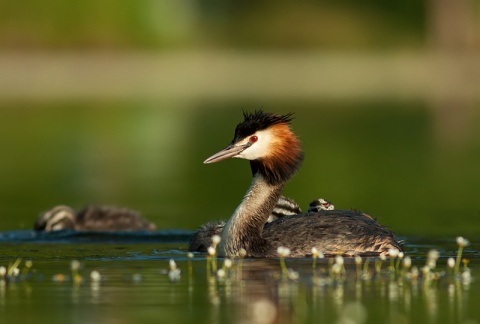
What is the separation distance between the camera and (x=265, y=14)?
79.6m

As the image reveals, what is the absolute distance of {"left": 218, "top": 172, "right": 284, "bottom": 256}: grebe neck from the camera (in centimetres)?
1386

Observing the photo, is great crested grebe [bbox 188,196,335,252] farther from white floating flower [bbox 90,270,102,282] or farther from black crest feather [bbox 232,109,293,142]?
white floating flower [bbox 90,270,102,282]

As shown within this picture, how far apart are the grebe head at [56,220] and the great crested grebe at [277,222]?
3.64 m

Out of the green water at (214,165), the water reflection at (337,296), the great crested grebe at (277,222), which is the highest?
the green water at (214,165)

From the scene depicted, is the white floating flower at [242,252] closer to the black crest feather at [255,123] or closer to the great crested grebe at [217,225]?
the great crested grebe at [217,225]

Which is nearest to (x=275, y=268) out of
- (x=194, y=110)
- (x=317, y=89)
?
(x=194, y=110)

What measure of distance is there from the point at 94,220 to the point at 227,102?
94.6ft

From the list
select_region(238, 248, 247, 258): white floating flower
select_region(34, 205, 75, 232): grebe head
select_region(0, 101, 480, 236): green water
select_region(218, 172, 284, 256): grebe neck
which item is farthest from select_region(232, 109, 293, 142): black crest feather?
select_region(34, 205, 75, 232): grebe head

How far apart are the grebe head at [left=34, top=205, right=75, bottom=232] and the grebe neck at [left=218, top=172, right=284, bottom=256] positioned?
3626 mm

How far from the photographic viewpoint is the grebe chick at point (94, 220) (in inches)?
680

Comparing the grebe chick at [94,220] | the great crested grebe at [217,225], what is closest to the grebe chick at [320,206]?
the great crested grebe at [217,225]

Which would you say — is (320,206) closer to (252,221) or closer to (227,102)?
(252,221)

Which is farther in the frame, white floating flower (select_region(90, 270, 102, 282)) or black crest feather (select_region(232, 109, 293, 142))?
black crest feather (select_region(232, 109, 293, 142))

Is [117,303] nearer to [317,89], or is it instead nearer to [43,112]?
[43,112]
